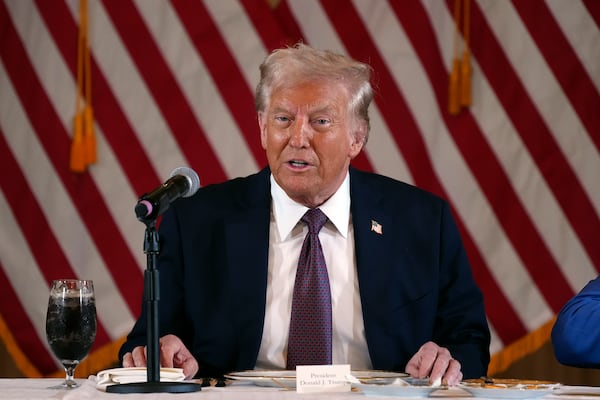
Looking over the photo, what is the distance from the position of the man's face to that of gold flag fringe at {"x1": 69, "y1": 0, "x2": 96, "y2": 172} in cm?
158

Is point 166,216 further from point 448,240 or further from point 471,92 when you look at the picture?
point 471,92

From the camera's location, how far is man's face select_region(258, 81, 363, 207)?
2.71 m

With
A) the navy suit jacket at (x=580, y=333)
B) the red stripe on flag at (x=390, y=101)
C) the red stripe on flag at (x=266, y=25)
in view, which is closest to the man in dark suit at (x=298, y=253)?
the navy suit jacket at (x=580, y=333)

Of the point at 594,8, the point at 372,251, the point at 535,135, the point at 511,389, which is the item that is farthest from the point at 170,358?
the point at 594,8

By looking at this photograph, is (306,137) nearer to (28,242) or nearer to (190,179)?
(190,179)

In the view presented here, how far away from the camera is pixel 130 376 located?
2.11m

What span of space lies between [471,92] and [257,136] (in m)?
0.89

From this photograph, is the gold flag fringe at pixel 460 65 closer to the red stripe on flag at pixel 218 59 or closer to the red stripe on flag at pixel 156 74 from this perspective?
the red stripe on flag at pixel 218 59

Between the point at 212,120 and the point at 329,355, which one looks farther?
the point at 212,120

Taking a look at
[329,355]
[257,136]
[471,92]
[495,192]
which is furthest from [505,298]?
[329,355]

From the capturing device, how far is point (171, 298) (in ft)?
8.96

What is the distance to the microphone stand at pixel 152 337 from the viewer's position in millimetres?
1939

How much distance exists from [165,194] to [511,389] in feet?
2.40

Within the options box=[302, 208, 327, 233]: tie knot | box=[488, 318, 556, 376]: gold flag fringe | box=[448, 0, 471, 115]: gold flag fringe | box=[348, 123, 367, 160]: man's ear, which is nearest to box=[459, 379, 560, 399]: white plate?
box=[302, 208, 327, 233]: tie knot
